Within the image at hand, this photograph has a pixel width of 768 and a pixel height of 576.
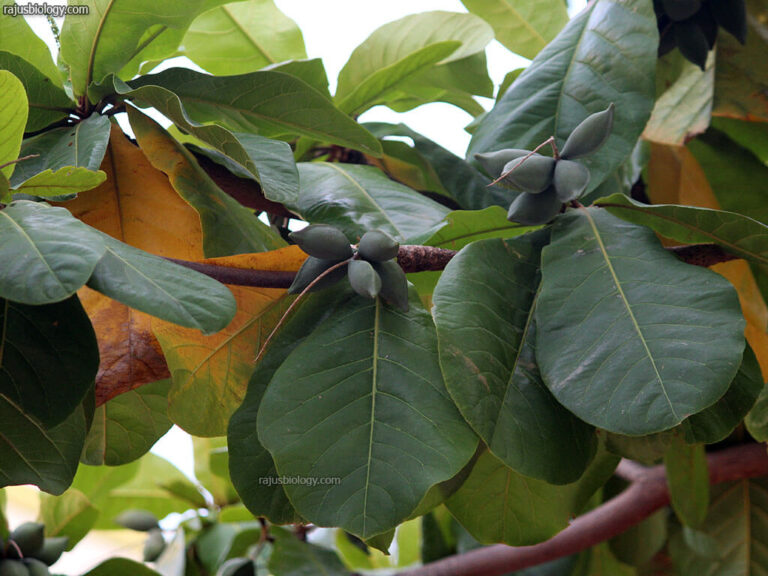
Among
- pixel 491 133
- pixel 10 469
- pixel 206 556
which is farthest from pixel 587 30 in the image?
pixel 206 556

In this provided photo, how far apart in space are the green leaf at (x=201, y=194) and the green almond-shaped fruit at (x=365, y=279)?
13 centimetres

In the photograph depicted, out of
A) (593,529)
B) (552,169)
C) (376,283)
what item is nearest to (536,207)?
(552,169)

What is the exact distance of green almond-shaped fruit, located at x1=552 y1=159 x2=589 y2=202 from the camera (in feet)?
1.62

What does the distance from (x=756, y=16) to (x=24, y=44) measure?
79 cm

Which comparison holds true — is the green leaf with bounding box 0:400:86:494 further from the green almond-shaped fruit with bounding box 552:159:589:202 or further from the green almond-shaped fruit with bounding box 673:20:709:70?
the green almond-shaped fruit with bounding box 673:20:709:70

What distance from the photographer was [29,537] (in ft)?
2.67

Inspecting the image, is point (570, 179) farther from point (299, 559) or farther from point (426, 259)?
point (299, 559)

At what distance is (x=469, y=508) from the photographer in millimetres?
561

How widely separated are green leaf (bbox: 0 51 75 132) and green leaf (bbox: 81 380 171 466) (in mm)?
228

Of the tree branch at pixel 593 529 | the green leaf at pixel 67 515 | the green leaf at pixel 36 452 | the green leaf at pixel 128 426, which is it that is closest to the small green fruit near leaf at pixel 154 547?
the green leaf at pixel 67 515

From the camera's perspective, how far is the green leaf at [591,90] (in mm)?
578

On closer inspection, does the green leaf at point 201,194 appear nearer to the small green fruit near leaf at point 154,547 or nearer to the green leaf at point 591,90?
the green leaf at point 591,90

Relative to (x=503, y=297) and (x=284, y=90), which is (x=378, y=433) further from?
(x=284, y=90)

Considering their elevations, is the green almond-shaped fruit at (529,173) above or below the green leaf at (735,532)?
above
